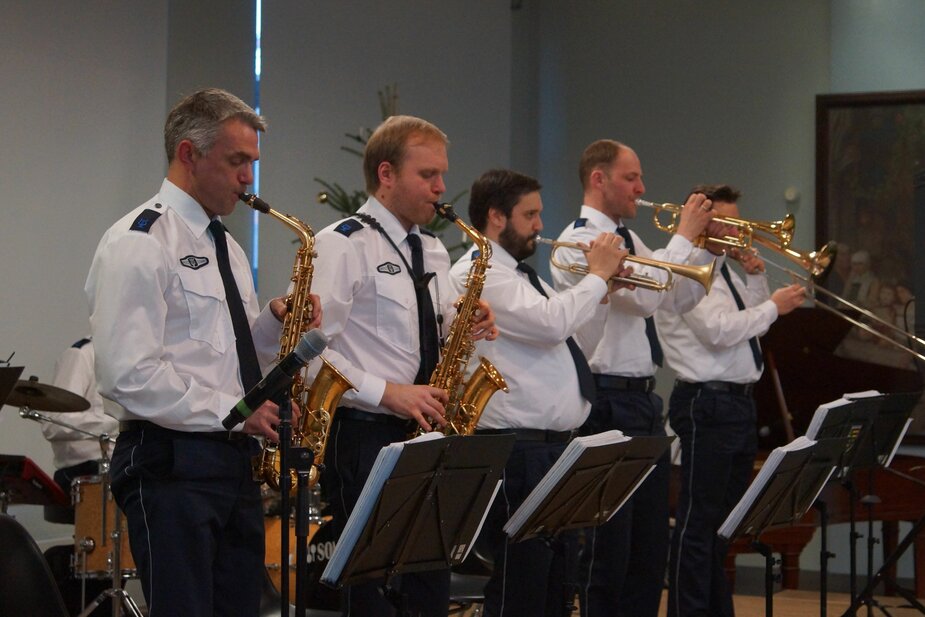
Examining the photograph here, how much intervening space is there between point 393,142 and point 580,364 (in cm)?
113

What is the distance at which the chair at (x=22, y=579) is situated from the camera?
2.84 m

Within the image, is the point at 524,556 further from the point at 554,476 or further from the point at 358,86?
the point at 358,86

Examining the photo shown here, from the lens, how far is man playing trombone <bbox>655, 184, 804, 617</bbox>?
564cm

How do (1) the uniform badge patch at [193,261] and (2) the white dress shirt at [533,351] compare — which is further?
(2) the white dress shirt at [533,351]

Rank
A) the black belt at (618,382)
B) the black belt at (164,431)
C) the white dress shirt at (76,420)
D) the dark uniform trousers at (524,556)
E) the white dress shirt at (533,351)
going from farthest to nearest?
the white dress shirt at (76,420)
the black belt at (618,382)
the white dress shirt at (533,351)
the dark uniform trousers at (524,556)
the black belt at (164,431)

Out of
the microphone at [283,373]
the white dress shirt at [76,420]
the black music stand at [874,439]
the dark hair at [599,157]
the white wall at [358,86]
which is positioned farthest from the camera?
the white wall at [358,86]

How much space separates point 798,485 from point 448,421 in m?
1.32

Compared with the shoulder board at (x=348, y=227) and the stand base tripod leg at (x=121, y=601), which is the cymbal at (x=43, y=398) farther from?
the shoulder board at (x=348, y=227)

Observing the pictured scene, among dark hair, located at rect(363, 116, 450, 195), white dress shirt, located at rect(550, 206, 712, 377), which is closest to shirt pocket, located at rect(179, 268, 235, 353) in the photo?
dark hair, located at rect(363, 116, 450, 195)

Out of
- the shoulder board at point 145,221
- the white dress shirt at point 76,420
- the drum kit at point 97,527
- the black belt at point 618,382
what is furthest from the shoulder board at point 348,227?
the white dress shirt at point 76,420

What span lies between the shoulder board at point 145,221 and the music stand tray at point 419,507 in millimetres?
810

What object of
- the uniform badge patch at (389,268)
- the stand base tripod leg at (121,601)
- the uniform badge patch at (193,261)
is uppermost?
the uniform badge patch at (389,268)

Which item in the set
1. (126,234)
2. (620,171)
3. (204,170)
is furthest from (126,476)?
(620,171)

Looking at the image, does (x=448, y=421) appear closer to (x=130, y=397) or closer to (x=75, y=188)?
(x=130, y=397)
